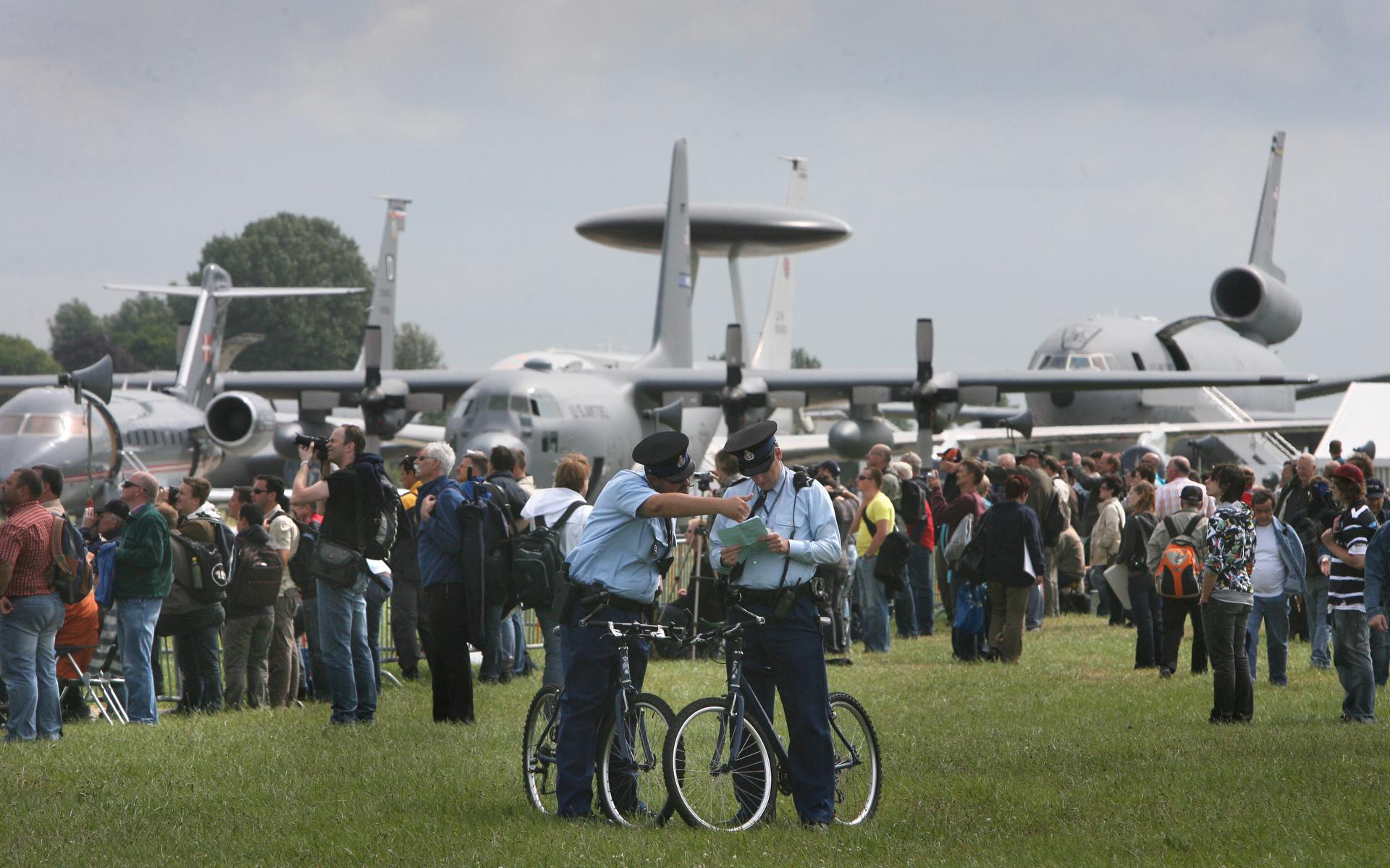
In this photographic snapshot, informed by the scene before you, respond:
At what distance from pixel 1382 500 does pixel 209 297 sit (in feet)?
78.0

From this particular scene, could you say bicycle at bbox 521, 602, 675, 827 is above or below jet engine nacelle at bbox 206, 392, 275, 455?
below

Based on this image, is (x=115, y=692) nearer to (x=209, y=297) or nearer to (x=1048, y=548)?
(x=1048, y=548)

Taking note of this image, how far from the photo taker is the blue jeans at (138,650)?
29.5 ft

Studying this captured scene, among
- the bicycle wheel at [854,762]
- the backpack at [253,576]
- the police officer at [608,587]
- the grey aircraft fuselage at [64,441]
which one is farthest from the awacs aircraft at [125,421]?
the bicycle wheel at [854,762]

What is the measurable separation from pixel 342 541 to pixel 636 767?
3271mm

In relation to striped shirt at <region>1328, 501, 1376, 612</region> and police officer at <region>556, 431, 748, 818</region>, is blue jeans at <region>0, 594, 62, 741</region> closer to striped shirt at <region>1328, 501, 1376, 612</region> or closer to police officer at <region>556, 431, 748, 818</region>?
police officer at <region>556, 431, 748, 818</region>

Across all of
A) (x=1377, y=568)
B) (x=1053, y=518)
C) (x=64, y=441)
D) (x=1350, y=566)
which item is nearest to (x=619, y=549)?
(x=1377, y=568)

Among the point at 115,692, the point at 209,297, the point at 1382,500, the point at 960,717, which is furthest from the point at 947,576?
the point at 209,297

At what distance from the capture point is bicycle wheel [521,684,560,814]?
659 cm

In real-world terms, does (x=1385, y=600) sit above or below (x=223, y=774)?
above

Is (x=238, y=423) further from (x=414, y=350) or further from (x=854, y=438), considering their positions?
(x=414, y=350)

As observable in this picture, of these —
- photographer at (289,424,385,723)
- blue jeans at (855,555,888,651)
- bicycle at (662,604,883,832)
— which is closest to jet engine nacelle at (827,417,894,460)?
blue jeans at (855,555,888,651)

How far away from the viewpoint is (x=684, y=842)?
18.9 ft

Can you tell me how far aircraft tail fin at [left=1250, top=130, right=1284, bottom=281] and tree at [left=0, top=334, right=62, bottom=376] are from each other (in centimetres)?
6649
